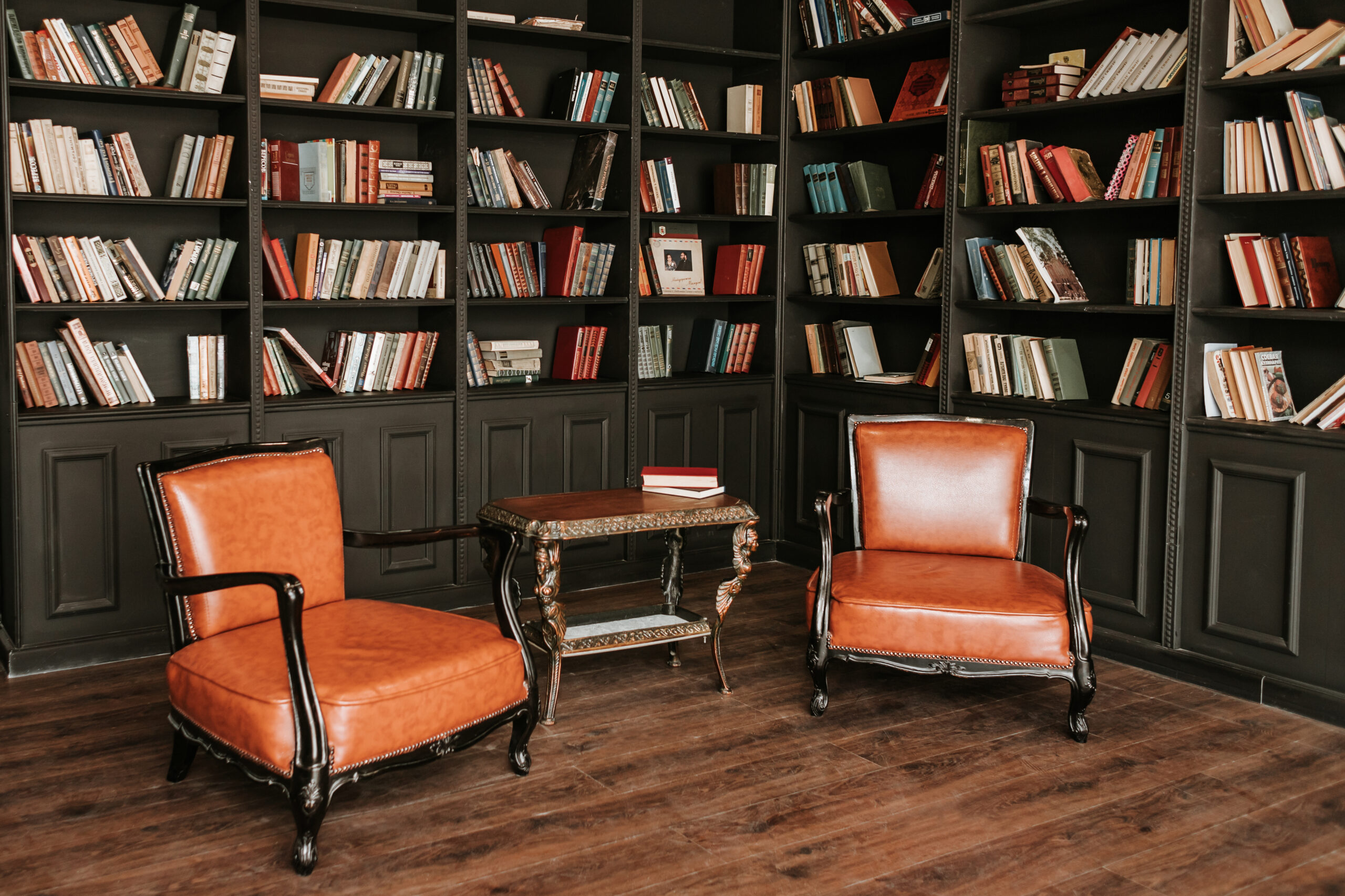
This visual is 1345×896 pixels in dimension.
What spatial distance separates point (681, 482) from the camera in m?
4.04

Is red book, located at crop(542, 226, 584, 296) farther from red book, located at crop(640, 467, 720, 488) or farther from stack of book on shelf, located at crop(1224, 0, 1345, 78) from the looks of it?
stack of book on shelf, located at crop(1224, 0, 1345, 78)

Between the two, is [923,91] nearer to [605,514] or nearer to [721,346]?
[721,346]

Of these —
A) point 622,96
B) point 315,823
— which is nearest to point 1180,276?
point 622,96

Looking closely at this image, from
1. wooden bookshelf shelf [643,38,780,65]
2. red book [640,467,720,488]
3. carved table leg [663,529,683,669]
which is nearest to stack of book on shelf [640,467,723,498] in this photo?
red book [640,467,720,488]

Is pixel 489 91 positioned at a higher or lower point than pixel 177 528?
higher

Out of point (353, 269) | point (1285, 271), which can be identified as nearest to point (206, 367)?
point (353, 269)

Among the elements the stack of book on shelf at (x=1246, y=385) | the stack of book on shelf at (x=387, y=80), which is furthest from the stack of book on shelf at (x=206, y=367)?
the stack of book on shelf at (x=1246, y=385)

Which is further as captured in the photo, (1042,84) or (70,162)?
(1042,84)

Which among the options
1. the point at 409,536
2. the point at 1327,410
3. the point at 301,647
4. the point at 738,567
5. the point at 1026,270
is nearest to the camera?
the point at 301,647

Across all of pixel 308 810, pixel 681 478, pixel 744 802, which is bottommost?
pixel 744 802

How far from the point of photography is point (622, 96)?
17.0ft

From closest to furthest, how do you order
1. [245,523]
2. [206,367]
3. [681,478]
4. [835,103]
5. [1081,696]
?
[245,523] → [1081,696] → [681,478] → [206,367] → [835,103]

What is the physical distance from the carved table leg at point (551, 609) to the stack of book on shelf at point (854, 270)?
235 cm

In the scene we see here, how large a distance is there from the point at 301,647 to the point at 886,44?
380 centimetres
